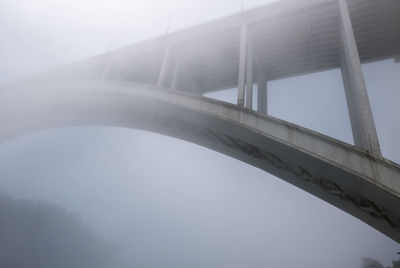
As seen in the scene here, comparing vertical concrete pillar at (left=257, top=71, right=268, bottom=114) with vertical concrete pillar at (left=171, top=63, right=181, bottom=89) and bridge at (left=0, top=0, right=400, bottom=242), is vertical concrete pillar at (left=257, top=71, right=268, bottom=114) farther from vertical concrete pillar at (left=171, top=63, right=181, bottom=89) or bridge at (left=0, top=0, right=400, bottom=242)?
vertical concrete pillar at (left=171, top=63, right=181, bottom=89)

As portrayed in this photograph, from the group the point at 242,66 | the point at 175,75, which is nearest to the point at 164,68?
the point at 175,75

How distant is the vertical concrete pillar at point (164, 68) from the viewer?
33.2 feet

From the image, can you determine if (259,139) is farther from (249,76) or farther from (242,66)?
(249,76)

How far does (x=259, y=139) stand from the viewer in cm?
732

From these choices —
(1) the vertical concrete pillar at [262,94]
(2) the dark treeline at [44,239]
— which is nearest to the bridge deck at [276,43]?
(1) the vertical concrete pillar at [262,94]

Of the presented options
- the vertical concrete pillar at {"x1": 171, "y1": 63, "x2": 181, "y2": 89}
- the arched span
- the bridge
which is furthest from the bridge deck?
the arched span

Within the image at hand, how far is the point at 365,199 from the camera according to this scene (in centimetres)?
621

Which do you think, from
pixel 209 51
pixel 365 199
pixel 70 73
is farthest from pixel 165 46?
pixel 365 199

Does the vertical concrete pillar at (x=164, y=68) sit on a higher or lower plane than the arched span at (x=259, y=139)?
higher

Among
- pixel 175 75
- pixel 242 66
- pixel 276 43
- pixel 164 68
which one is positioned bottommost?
pixel 242 66

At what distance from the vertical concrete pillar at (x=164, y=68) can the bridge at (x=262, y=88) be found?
0.15 ft

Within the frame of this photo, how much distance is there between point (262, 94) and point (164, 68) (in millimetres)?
4258

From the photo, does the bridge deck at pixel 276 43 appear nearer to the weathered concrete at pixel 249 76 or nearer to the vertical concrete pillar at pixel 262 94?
the vertical concrete pillar at pixel 262 94

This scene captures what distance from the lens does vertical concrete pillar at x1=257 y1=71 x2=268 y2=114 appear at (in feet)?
33.0
